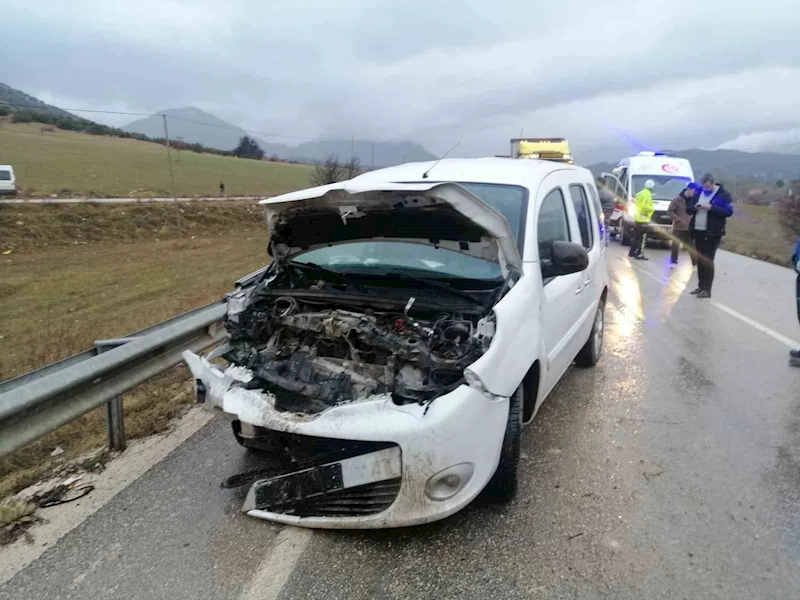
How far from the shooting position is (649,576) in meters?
2.65

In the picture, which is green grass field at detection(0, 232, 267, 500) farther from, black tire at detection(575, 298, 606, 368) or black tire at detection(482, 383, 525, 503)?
black tire at detection(575, 298, 606, 368)

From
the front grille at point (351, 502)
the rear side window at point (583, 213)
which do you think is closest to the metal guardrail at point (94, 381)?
the front grille at point (351, 502)

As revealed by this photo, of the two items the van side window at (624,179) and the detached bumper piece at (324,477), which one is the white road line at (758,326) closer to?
the detached bumper piece at (324,477)

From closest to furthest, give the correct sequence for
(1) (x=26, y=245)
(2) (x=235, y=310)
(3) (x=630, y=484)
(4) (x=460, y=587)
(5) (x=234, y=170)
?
(4) (x=460, y=587) < (3) (x=630, y=484) < (2) (x=235, y=310) < (1) (x=26, y=245) < (5) (x=234, y=170)

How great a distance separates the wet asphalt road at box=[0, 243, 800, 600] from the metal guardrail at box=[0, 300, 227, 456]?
55cm

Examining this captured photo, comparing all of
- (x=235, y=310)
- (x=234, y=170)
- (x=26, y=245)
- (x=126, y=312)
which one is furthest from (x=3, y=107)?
(x=235, y=310)

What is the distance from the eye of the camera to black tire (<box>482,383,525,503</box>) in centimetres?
310

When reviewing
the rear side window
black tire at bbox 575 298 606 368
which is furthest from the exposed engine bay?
black tire at bbox 575 298 606 368

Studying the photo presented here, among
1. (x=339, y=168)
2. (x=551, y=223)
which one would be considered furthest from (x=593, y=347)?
(x=339, y=168)

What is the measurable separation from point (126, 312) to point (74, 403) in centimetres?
653

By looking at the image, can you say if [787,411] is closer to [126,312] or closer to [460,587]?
[460,587]

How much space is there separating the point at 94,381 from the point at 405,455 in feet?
6.52

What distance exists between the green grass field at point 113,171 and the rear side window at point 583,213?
2815 centimetres

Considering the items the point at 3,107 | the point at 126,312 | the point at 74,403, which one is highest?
the point at 3,107
